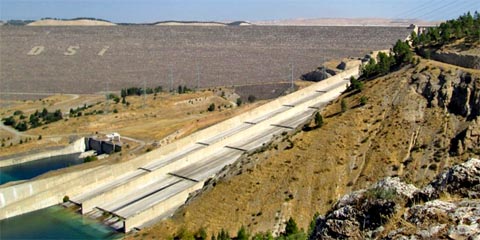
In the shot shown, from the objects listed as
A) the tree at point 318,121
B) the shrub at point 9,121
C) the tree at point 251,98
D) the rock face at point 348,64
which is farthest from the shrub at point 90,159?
the rock face at point 348,64

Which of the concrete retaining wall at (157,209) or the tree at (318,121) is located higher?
the tree at (318,121)

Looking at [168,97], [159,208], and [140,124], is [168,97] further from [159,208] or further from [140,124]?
[159,208]

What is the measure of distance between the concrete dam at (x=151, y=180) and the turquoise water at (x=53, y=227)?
47 cm

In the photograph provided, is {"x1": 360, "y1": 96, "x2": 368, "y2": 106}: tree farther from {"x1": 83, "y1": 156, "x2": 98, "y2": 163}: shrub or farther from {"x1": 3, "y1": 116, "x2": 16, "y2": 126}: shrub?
{"x1": 3, "y1": 116, "x2": 16, "y2": 126}: shrub

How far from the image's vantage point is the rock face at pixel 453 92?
24.8 meters

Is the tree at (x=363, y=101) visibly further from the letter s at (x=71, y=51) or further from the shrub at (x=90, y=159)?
the letter s at (x=71, y=51)

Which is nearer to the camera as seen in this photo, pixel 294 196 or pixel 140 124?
pixel 294 196

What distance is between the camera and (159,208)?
1001 inches

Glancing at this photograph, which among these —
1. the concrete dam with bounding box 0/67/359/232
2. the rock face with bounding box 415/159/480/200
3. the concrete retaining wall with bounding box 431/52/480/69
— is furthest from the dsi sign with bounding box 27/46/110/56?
the rock face with bounding box 415/159/480/200

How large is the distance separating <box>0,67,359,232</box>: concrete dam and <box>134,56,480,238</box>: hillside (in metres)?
3.44

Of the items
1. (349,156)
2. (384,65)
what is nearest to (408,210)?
(349,156)

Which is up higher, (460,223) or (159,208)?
(460,223)

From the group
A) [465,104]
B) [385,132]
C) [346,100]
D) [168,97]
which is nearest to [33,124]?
[168,97]

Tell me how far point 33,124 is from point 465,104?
33.2 metres
